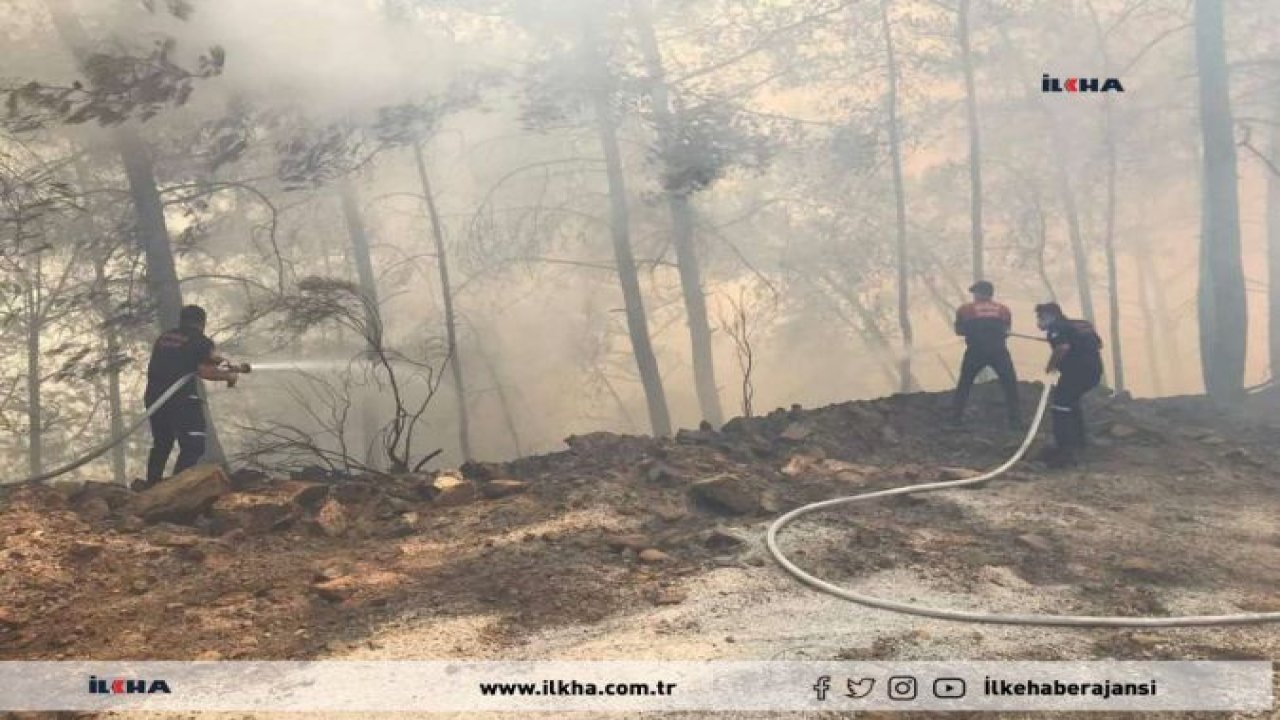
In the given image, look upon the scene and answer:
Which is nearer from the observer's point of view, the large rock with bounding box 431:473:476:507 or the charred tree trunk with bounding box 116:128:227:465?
the large rock with bounding box 431:473:476:507

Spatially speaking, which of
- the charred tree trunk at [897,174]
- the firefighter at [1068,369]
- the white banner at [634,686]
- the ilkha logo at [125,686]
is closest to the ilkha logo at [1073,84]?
the charred tree trunk at [897,174]

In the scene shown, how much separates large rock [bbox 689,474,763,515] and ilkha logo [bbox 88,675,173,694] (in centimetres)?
362

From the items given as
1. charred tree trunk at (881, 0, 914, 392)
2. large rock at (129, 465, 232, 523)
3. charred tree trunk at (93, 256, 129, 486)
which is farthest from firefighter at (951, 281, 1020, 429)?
charred tree trunk at (93, 256, 129, 486)

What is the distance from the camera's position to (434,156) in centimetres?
1444

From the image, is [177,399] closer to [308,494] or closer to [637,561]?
A: [308,494]

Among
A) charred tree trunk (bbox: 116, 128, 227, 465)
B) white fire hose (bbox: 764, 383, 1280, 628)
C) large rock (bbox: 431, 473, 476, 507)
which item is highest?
charred tree trunk (bbox: 116, 128, 227, 465)

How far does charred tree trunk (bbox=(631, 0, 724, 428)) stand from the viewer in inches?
486

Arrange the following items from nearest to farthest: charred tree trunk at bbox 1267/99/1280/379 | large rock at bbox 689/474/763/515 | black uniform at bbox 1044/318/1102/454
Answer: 1. large rock at bbox 689/474/763/515
2. black uniform at bbox 1044/318/1102/454
3. charred tree trunk at bbox 1267/99/1280/379

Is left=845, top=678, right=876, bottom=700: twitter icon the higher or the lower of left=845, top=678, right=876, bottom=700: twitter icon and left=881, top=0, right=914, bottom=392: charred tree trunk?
the lower

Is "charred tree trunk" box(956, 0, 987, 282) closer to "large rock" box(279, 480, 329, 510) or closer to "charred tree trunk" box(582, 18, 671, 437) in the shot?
"charred tree trunk" box(582, 18, 671, 437)

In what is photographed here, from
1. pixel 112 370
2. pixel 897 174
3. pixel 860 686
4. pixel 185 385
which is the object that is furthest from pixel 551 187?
pixel 860 686

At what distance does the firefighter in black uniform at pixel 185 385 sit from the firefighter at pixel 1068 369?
7264 millimetres

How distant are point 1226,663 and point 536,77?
438 inches

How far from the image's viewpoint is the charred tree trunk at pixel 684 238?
486 inches
